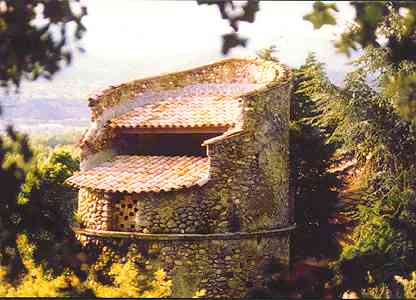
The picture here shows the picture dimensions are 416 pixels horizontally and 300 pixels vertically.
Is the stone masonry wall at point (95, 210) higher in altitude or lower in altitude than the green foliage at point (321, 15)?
lower

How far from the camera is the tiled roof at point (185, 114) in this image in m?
15.5

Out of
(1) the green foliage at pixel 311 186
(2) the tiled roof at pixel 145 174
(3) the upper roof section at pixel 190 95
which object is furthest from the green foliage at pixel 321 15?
(1) the green foliage at pixel 311 186

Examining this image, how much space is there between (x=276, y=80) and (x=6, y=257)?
398 inches

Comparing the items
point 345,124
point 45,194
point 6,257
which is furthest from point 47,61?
point 45,194

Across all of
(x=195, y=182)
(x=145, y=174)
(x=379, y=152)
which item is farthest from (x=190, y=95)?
(x=379, y=152)

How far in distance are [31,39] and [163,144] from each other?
1145cm

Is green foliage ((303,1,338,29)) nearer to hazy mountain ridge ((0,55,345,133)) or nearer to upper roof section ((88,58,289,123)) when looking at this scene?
upper roof section ((88,58,289,123))

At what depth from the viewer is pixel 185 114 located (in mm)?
16266

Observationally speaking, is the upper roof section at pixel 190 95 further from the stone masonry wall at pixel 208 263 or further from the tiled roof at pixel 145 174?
the stone masonry wall at pixel 208 263

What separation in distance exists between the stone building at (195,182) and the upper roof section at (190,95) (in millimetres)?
44

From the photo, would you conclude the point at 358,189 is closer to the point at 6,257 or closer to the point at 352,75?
the point at 352,75

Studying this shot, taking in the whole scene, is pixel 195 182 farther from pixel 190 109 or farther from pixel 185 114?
pixel 190 109

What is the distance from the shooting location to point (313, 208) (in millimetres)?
18688

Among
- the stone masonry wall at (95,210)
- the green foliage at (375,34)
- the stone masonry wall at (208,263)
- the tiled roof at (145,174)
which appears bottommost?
the stone masonry wall at (208,263)
